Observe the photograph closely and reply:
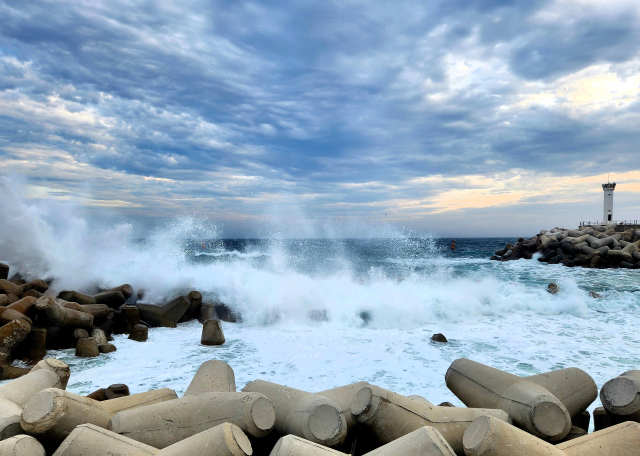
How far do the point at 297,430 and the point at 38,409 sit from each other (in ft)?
6.22

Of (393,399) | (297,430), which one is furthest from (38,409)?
(393,399)

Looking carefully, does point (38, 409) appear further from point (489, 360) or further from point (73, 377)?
point (489, 360)

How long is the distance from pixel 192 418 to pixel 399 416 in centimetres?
160

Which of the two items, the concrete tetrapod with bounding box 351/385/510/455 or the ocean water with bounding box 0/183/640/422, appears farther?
the ocean water with bounding box 0/183/640/422

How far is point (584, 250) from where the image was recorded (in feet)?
86.5

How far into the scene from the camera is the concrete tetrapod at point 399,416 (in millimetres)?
2855

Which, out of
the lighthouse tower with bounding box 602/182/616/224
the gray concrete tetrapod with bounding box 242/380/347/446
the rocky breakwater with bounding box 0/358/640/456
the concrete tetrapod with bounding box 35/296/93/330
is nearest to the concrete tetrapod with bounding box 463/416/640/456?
the rocky breakwater with bounding box 0/358/640/456

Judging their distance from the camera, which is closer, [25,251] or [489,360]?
[489,360]

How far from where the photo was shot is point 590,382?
12.3ft

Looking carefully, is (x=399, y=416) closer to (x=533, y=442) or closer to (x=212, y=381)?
(x=533, y=442)

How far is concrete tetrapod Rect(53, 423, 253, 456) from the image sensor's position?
225 cm

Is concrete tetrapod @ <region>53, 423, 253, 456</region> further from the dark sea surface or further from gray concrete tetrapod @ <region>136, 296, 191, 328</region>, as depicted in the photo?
gray concrete tetrapod @ <region>136, 296, 191, 328</region>

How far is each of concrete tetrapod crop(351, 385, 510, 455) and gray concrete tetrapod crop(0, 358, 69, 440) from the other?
2.55 metres

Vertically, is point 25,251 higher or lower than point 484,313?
higher
